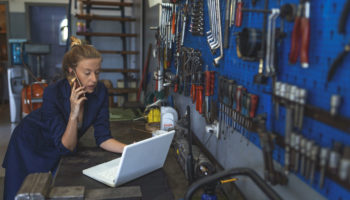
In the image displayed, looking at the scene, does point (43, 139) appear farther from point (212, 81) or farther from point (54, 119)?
point (212, 81)

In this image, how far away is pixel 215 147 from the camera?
5.63ft

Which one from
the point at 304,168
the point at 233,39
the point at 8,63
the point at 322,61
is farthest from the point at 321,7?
the point at 8,63

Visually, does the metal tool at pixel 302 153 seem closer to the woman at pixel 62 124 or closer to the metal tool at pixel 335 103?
the metal tool at pixel 335 103

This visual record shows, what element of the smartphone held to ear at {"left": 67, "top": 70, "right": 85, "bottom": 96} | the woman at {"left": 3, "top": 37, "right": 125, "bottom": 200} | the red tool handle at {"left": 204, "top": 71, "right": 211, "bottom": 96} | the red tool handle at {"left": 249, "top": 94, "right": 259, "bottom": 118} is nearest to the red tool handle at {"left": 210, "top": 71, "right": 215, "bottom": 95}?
the red tool handle at {"left": 204, "top": 71, "right": 211, "bottom": 96}

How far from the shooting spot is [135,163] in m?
1.31

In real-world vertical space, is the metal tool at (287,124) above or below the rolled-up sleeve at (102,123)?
above

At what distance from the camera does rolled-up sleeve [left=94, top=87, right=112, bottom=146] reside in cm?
186

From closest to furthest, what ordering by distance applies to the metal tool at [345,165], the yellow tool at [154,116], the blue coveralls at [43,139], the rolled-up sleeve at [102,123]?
the metal tool at [345,165], the blue coveralls at [43,139], the rolled-up sleeve at [102,123], the yellow tool at [154,116]

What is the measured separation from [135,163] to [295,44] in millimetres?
793

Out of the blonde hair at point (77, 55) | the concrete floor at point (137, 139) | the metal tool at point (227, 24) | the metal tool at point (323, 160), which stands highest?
the metal tool at point (227, 24)

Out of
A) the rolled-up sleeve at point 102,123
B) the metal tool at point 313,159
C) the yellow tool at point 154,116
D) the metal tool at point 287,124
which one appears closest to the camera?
the metal tool at point 313,159

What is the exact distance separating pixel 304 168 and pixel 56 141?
1303mm

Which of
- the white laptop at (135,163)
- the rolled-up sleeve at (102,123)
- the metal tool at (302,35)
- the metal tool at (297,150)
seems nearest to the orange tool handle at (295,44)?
the metal tool at (302,35)

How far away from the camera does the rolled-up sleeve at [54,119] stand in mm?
1699
